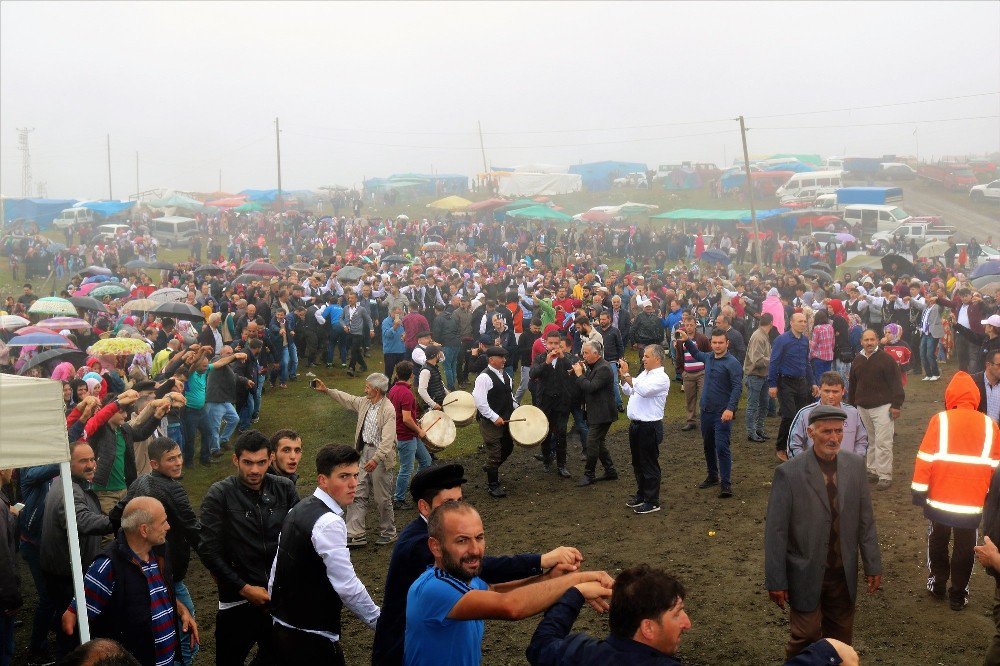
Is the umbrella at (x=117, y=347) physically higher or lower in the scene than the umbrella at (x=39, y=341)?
higher

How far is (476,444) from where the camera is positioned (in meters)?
13.0

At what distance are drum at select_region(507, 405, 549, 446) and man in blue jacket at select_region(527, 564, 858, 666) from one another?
7.48m

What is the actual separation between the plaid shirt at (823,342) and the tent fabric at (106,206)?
45.3m

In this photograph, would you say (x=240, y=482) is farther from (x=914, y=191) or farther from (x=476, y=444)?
(x=914, y=191)

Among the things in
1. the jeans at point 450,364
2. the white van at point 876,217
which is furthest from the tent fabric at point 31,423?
the white van at point 876,217

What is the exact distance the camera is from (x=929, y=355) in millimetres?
16500

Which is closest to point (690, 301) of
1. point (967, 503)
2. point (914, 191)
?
point (967, 503)

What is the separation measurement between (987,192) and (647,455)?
47.8 m

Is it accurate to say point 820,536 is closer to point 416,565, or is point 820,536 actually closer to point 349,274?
point 416,565

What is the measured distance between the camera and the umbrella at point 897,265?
2478cm

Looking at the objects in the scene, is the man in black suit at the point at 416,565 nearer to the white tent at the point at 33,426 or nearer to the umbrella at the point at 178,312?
the white tent at the point at 33,426

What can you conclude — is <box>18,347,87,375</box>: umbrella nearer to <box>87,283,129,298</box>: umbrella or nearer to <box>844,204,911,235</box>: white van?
<box>87,283,129,298</box>: umbrella

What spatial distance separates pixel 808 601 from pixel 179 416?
8.70 meters

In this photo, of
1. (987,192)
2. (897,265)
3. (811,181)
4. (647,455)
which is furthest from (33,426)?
(987,192)
